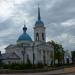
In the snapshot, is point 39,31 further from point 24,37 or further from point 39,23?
point 24,37

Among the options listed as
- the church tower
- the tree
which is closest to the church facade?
the church tower

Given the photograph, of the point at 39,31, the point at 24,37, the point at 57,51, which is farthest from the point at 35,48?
the point at 57,51

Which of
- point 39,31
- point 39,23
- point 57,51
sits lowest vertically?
point 57,51

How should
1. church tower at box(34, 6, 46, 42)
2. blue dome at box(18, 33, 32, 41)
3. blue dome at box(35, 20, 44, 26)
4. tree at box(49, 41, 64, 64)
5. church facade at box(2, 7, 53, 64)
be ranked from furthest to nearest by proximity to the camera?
blue dome at box(35, 20, 44, 26) → church tower at box(34, 6, 46, 42) → church facade at box(2, 7, 53, 64) → blue dome at box(18, 33, 32, 41) → tree at box(49, 41, 64, 64)

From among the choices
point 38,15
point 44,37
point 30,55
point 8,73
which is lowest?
point 8,73

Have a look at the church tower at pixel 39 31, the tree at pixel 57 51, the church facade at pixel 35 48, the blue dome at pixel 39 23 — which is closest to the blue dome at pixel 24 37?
the church facade at pixel 35 48

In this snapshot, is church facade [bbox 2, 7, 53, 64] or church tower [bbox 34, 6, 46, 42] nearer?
church facade [bbox 2, 7, 53, 64]

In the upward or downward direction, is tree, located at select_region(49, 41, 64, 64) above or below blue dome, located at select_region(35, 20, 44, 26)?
below

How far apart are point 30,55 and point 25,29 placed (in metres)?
10.6

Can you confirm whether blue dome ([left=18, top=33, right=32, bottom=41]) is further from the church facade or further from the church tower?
the church tower

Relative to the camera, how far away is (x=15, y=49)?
9788 cm

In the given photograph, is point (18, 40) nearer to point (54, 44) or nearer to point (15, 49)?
point (15, 49)

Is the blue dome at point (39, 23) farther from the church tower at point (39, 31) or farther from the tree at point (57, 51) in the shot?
the tree at point (57, 51)

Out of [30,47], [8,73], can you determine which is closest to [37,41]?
[30,47]
